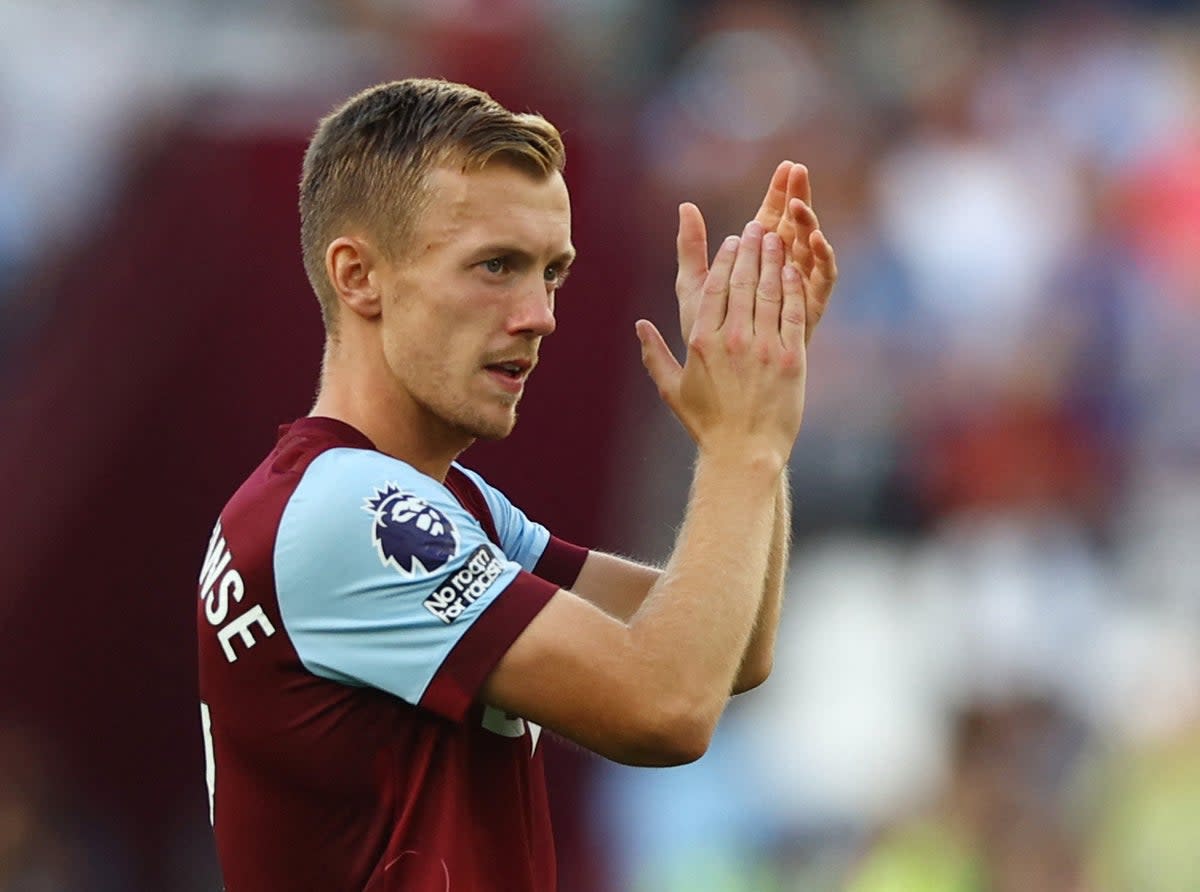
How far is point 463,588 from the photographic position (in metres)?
2.90

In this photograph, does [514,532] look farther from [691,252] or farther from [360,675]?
[360,675]

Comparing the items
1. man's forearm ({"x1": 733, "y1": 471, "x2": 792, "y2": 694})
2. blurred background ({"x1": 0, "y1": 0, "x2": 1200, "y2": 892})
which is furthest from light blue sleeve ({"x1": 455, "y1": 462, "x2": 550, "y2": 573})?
blurred background ({"x1": 0, "y1": 0, "x2": 1200, "y2": 892})

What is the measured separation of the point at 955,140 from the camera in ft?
32.8

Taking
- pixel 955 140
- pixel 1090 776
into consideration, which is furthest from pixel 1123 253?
pixel 1090 776

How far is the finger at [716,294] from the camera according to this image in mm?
3154

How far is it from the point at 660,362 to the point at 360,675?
72cm

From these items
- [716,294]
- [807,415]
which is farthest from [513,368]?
[807,415]

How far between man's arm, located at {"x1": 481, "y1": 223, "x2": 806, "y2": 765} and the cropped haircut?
1.28 ft

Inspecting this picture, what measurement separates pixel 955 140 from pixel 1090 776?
12.3 ft

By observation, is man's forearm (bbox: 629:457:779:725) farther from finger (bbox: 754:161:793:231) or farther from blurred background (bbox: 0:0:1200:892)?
blurred background (bbox: 0:0:1200:892)

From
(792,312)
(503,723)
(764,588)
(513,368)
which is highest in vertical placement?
(792,312)

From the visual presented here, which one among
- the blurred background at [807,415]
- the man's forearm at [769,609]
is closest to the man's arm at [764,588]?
the man's forearm at [769,609]

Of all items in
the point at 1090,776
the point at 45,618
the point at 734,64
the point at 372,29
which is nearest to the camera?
the point at 45,618

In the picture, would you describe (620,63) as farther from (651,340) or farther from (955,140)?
(651,340)
